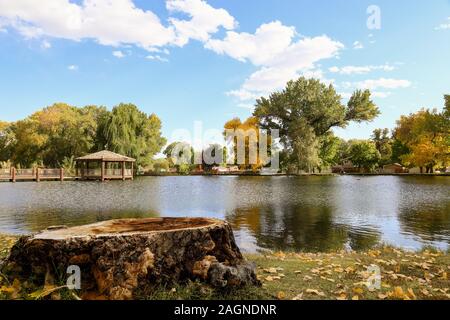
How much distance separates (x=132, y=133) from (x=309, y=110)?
25988 millimetres

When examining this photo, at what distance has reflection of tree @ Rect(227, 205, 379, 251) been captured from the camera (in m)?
9.33

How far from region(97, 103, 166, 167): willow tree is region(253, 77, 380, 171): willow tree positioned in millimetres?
17358

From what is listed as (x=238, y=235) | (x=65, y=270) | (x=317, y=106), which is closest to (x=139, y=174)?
(x=317, y=106)

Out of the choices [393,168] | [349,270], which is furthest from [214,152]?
[349,270]

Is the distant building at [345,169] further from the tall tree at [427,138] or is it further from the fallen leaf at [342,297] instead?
the fallen leaf at [342,297]

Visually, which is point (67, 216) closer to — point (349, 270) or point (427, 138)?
point (349, 270)

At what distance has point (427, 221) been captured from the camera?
41.7ft

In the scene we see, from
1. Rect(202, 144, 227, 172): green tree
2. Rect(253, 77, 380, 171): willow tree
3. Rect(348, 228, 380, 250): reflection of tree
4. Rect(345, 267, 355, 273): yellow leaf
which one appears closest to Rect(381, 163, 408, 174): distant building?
Rect(253, 77, 380, 171): willow tree

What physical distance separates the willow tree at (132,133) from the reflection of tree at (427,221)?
40459 mm

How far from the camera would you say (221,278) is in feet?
12.7

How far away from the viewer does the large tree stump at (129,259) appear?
→ 3662mm

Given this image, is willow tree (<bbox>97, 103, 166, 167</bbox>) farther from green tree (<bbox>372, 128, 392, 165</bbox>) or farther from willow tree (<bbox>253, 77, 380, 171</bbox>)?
green tree (<bbox>372, 128, 392, 165</bbox>)
